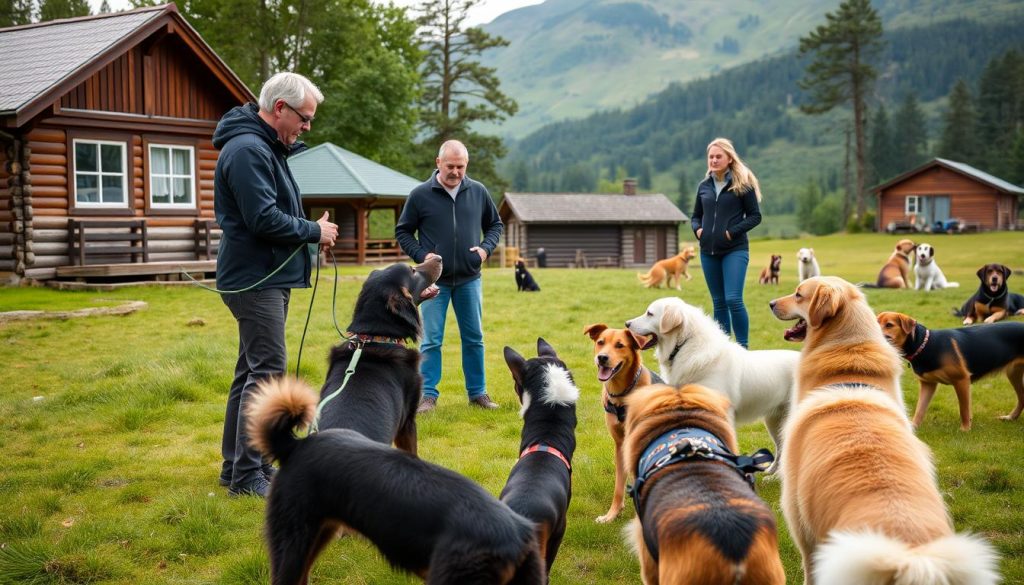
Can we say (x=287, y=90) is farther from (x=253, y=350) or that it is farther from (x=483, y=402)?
(x=483, y=402)

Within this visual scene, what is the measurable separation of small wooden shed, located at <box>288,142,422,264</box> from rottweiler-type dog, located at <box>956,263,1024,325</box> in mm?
20518

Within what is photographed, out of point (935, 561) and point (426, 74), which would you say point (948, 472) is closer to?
point (935, 561)

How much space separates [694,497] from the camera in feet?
9.35

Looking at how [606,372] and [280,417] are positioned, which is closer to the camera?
[280,417]

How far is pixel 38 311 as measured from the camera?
12.6 meters

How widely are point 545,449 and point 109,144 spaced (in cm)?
1829

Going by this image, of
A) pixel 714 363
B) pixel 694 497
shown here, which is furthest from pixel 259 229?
pixel 714 363

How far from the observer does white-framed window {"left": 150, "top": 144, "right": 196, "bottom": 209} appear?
19542 mm

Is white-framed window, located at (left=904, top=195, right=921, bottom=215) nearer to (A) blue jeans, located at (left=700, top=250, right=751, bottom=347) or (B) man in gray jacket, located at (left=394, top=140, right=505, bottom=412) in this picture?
(A) blue jeans, located at (left=700, top=250, right=751, bottom=347)

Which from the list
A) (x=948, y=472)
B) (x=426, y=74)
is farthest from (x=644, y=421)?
(x=426, y=74)

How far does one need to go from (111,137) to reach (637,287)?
47.1 ft

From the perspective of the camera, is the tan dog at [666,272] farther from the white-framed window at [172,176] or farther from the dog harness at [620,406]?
the dog harness at [620,406]

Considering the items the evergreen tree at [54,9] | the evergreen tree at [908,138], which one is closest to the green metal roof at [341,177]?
the evergreen tree at [54,9]

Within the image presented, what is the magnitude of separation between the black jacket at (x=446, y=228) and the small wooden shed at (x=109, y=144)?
1218cm
